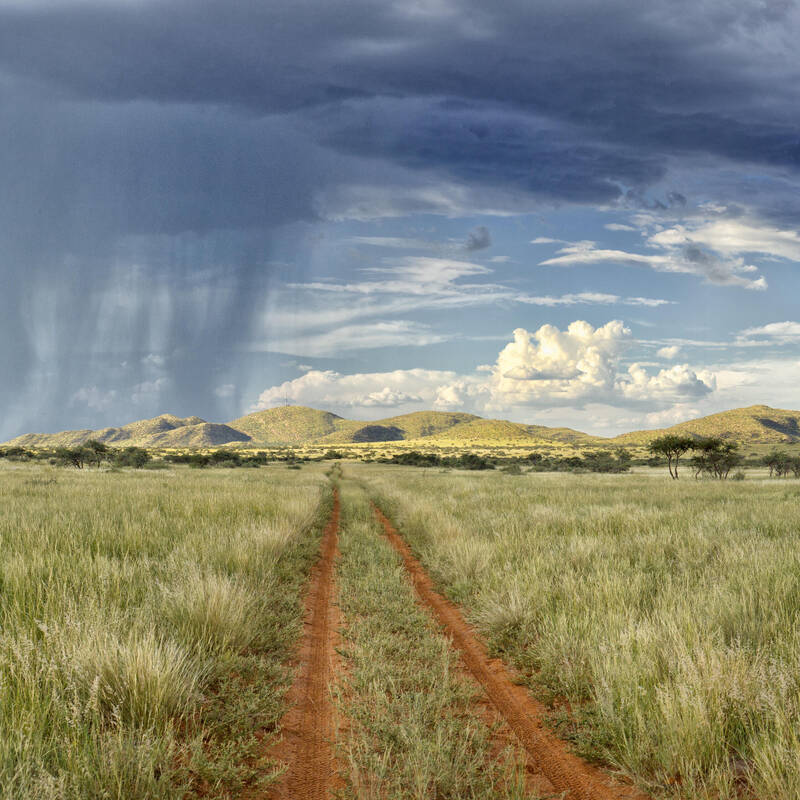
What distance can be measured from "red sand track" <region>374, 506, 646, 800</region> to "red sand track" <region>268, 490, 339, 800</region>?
1571 millimetres

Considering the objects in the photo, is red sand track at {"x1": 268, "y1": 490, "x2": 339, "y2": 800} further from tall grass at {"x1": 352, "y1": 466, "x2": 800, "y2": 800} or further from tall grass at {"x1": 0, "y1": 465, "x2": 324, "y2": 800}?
tall grass at {"x1": 352, "y1": 466, "x2": 800, "y2": 800}

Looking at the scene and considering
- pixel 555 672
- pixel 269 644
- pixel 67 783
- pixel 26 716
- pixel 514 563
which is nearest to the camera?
pixel 67 783

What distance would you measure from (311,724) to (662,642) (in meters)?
3.32

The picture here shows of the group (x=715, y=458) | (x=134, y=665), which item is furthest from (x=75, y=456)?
(x=715, y=458)

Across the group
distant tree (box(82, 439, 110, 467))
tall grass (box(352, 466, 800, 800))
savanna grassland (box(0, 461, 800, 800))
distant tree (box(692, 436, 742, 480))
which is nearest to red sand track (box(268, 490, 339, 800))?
savanna grassland (box(0, 461, 800, 800))

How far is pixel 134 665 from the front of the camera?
148 inches

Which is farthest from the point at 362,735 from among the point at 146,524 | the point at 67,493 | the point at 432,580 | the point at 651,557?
the point at 67,493

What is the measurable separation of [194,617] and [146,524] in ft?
19.3

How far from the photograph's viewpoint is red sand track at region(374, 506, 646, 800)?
361 cm

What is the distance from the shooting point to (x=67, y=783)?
299cm

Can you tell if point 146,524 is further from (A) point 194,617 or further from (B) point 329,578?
(A) point 194,617

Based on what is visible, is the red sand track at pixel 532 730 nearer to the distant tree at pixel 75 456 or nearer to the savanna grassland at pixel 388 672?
the savanna grassland at pixel 388 672

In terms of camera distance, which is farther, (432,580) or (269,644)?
(432,580)

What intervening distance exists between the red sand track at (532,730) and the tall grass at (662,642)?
16cm
